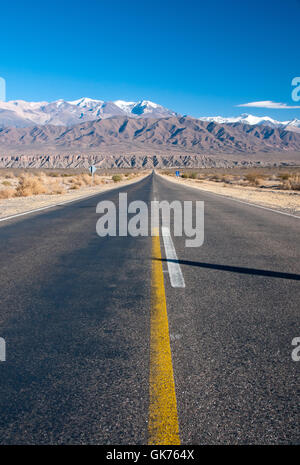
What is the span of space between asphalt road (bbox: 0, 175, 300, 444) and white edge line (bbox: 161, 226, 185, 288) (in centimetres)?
9

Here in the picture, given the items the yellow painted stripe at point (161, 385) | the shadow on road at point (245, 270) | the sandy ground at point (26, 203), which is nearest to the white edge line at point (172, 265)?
the shadow on road at point (245, 270)

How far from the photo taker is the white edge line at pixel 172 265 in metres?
4.64

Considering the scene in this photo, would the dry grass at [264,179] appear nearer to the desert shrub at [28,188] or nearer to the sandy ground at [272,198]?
the sandy ground at [272,198]

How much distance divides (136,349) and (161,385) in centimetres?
54

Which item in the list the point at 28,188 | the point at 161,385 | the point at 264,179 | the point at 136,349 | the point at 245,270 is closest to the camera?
the point at 161,385

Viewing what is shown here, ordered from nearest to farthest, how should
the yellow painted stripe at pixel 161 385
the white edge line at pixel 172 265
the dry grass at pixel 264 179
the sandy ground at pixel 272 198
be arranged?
the yellow painted stripe at pixel 161 385 < the white edge line at pixel 172 265 < the sandy ground at pixel 272 198 < the dry grass at pixel 264 179

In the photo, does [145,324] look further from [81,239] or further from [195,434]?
[81,239]

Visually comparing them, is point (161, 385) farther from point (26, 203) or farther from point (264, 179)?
point (264, 179)

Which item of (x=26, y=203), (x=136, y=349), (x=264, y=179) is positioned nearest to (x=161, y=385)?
(x=136, y=349)

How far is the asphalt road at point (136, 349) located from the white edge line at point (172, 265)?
9 centimetres

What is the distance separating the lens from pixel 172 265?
220 inches

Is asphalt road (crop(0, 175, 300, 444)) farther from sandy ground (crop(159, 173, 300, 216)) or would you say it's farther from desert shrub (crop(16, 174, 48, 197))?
desert shrub (crop(16, 174, 48, 197))

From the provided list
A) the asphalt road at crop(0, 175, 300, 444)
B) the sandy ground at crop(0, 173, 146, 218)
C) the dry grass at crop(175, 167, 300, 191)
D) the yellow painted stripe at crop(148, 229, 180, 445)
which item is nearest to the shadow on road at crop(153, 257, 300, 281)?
the asphalt road at crop(0, 175, 300, 444)
